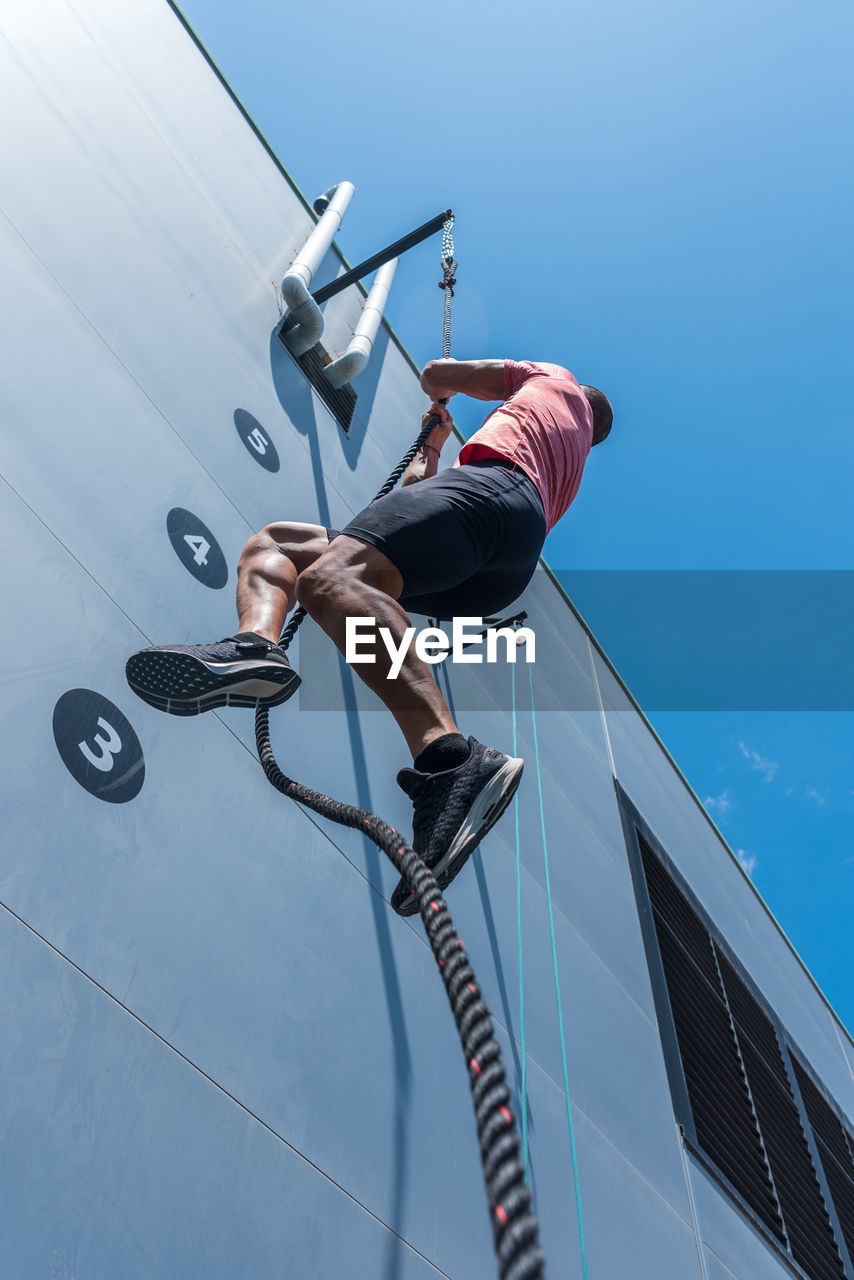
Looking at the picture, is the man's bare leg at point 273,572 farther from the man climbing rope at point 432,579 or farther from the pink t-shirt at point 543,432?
the pink t-shirt at point 543,432

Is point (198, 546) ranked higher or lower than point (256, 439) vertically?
lower

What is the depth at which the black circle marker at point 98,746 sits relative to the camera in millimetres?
1934

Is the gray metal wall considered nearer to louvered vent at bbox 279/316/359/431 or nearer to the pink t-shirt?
louvered vent at bbox 279/316/359/431

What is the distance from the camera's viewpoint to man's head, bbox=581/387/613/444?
2.80m

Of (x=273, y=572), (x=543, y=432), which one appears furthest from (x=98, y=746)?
(x=543, y=432)

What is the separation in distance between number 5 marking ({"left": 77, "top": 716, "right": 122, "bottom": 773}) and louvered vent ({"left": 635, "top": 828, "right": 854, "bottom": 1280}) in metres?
3.54

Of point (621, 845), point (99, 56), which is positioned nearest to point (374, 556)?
point (99, 56)

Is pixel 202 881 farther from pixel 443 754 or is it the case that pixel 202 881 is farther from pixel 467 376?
pixel 467 376

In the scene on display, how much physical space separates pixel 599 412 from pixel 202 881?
190 cm

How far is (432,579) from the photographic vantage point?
1.97 metres

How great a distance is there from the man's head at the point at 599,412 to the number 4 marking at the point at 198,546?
4.36ft

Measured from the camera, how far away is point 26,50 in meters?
2.99

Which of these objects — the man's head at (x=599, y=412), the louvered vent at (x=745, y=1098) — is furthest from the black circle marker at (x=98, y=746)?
the louvered vent at (x=745, y=1098)

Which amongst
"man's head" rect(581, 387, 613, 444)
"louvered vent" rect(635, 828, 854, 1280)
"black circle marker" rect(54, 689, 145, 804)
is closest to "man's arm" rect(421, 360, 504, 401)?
"man's head" rect(581, 387, 613, 444)
